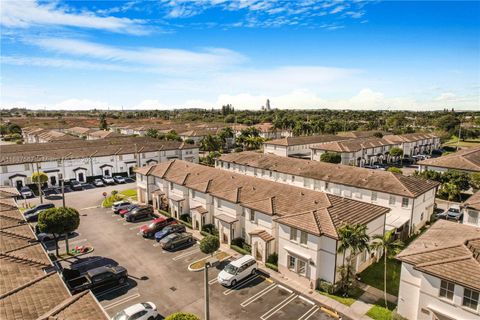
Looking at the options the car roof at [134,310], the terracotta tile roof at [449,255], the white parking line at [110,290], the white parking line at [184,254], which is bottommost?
the white parking line at [110,290]

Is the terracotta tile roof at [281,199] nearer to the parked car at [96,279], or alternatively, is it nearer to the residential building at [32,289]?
the parked car at [96,279]

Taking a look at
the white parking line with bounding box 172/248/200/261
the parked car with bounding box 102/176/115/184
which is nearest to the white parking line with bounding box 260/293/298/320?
the white parking line with bounding box 172/248/200/261

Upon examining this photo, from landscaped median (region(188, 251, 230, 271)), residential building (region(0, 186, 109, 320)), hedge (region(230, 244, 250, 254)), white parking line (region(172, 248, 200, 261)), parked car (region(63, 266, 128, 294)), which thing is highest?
residential building (region(0, 186, 109, 320))

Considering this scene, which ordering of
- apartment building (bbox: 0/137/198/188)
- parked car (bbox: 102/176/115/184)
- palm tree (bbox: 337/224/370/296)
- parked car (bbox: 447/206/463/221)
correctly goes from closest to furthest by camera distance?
palm tree (bbox: 337/224/370/296), parked car (bbox: 447/206/463/221), apartment building (bbox: 0/137/198/188), parked car (bbox: 102/176/115/184)

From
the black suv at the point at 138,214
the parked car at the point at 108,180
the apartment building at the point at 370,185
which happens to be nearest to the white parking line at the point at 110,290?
the black suv at the point at 138,214

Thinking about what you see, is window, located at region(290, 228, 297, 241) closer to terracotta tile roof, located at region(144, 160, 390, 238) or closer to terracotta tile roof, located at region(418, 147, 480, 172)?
terracotta tile roof, located at region(144, 160, 390, 238)
